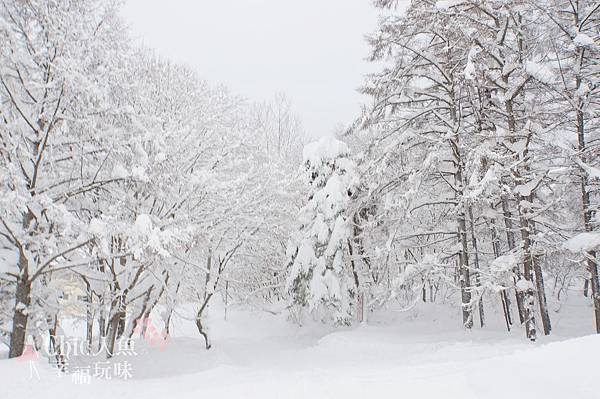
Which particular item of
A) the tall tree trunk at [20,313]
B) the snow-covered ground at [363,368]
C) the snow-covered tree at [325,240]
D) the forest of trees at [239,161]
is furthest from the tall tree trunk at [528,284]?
the tall tree trunk at [20,313]

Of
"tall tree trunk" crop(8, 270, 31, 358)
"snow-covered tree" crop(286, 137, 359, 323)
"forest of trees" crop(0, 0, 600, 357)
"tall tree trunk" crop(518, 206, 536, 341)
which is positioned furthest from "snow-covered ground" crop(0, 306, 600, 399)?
"snow-covered tree" crop(286, 137, 359, 323)

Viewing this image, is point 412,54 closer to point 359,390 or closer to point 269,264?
point 359,390

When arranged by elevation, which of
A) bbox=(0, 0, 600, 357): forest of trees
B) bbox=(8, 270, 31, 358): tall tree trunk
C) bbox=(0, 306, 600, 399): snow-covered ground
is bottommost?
bbox=(0, 306, 600, 399): snow-covered ground

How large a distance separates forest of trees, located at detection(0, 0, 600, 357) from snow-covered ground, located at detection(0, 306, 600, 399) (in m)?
1.31

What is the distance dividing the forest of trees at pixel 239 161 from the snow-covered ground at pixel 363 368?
1.31 metres

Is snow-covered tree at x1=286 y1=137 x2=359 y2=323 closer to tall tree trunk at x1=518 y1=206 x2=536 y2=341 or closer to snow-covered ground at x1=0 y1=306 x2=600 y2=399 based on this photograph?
snow-covered ground at x1=0 y1=306 x2=600 y2=399

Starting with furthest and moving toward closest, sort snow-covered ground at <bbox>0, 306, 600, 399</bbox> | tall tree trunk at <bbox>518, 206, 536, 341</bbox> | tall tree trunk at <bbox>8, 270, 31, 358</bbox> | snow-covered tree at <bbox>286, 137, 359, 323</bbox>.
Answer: snow-covered tree at <bbox>286, 137, 359, 323</bbox> < tall tree trunk at <bbox>518, 206, 536, 341</bbox> < tall tree trunk at <bbox>8, 270, 31, 358</bbox> < snow-covered ground at <bbox>0, 306, 600, 399</bbox>

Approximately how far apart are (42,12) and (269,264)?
583 inches

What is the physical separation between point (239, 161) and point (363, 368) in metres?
7.63

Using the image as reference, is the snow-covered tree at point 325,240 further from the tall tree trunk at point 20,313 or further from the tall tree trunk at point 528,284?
the tall tree trunk at point 20,313

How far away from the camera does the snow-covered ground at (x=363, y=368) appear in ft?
13.1

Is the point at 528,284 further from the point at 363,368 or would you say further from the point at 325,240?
the point at 325,240

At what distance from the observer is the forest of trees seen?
25.1 ft

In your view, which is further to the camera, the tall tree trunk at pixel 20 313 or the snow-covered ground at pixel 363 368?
the tall tree trunk at pixel 20 313
